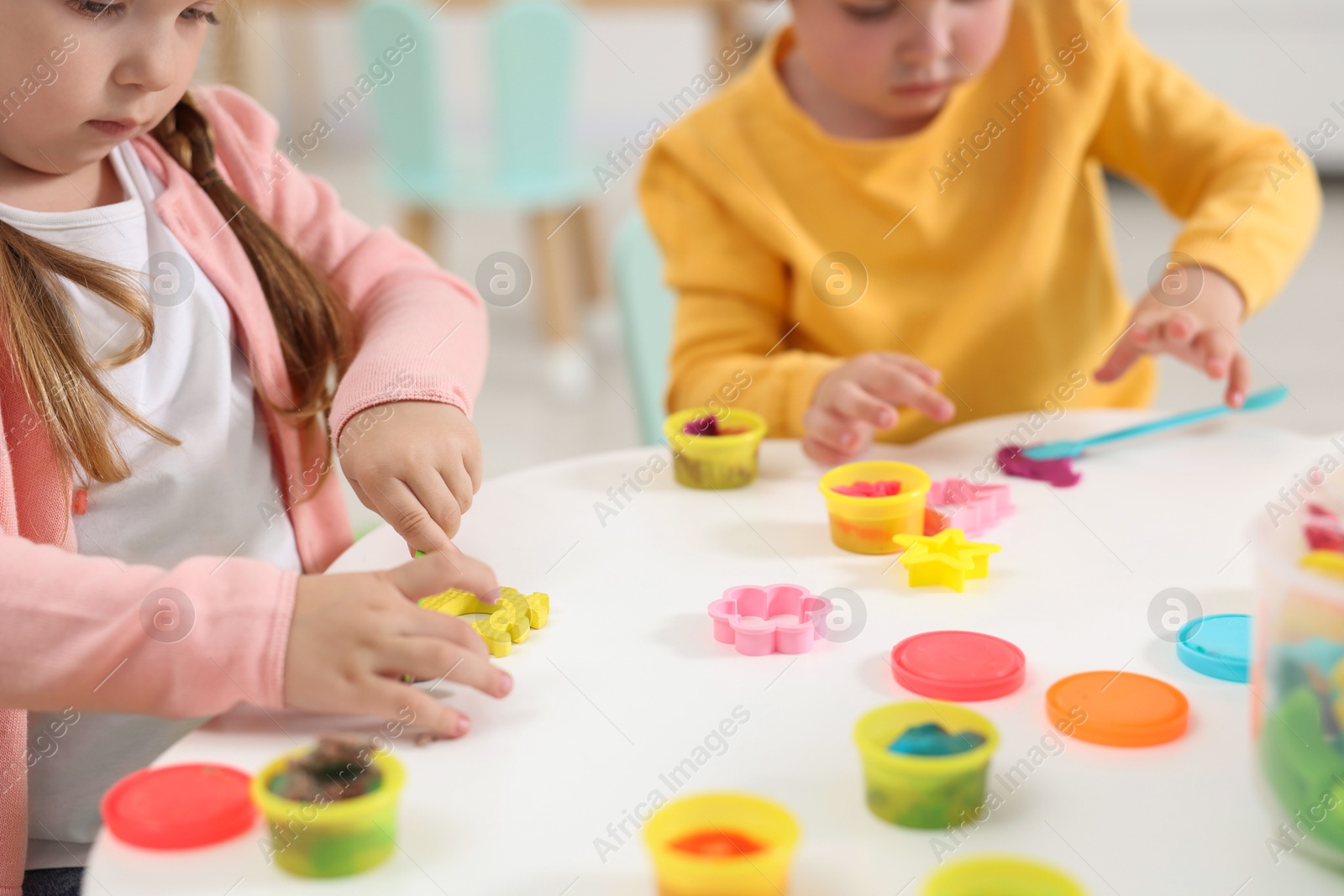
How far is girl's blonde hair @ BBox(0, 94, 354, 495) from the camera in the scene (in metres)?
0.72

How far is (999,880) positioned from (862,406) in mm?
444

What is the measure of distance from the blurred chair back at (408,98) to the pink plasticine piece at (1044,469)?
1982 mm

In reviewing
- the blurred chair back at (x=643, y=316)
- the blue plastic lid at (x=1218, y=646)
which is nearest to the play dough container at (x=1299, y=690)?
the blue plastic lid at (x=1218, y=646)

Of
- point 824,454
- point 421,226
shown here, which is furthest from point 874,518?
point 421,226

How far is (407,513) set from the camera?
700 millimetres

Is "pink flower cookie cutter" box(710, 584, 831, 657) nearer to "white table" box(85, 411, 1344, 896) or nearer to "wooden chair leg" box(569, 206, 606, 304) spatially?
"white table" box(85, 411, 1344, 896)

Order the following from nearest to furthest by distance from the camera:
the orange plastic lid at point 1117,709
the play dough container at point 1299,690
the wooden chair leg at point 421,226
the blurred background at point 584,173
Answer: the play dough container at point 1299,690, the orange plastic lid at point 1117,709, the blurred background at point 584,173, the wooden chair leg at point 421,226

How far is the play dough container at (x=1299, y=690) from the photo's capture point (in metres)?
0.43

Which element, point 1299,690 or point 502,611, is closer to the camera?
point 1299,690

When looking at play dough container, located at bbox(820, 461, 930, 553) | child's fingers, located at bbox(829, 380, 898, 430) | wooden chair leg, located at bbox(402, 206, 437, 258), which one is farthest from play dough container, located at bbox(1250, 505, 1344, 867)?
wooden chair leg, located at bbox(402, 206, 437, 258)

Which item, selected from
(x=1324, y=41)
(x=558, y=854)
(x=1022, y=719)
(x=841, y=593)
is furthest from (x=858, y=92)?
(x=1324, y=41)

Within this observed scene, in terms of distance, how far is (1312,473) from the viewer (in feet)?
2.64

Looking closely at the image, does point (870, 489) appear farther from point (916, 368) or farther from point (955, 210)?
point (955, 210)

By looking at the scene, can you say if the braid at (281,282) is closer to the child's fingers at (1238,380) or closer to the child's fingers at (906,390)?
the child's fingers at (906,390)
